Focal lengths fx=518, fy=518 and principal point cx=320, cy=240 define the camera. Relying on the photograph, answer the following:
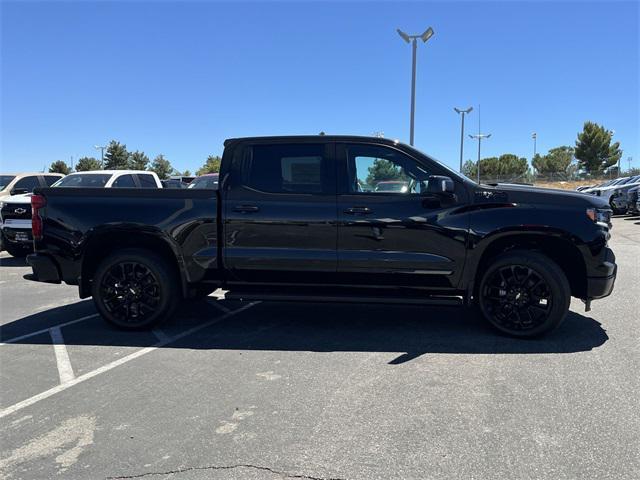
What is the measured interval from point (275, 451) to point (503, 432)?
4.74 feet

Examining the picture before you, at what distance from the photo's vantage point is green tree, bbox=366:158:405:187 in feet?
17.4

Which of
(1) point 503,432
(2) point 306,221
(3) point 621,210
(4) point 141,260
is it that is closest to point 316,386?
(1) point 503,432

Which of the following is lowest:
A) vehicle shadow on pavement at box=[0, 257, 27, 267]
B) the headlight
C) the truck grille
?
vehicle shadow on pavement at box=[0, 257, 27, 267]

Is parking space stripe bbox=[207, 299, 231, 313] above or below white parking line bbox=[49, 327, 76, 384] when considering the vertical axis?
above

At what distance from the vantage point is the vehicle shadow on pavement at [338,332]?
16.5 feet

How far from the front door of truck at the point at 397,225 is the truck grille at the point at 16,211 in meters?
8.09

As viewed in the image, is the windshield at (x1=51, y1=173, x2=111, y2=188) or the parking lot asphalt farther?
the windshield at (x1=51, y1=173, x2=111, y2=188)

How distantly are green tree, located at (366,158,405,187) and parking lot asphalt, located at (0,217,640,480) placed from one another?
161 cm

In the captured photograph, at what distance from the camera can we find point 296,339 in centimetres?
531

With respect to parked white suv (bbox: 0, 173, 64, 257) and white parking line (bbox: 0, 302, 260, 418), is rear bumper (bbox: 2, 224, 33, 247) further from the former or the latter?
white parking line (bbox: 0, 302, 260, 418)

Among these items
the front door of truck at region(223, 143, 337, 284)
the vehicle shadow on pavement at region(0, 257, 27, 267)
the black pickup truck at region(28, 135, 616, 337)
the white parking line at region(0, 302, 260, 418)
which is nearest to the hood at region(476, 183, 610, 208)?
the black pickup truck at region(28, 135, 616, 337)

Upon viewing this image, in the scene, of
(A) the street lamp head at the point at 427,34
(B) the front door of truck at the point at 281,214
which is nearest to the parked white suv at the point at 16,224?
(B) the front door of truck at the point at 281,214

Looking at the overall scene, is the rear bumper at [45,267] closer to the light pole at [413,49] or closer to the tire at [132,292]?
the tire at [132,292]

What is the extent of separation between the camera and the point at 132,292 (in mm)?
5590
